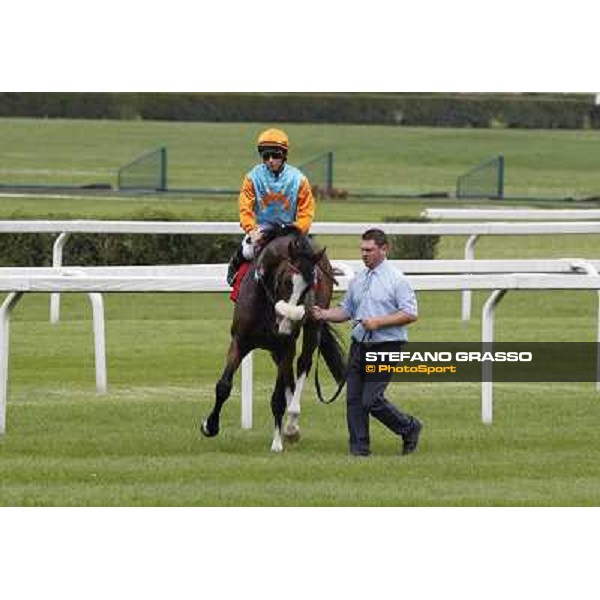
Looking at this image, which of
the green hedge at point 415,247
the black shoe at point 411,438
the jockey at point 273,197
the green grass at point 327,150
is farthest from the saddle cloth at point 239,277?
the green grass at point 327,150

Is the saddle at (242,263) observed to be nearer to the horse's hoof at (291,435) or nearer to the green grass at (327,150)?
the horse's hoof at (291,435)

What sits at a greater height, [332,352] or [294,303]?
[294,303]

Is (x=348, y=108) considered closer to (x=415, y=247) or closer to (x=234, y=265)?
(x=415, y=247)

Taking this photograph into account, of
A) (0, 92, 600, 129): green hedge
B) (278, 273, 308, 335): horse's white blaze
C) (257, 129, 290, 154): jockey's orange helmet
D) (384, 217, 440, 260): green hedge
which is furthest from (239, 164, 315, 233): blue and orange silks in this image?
(0, 92, 600, 129): green hedge

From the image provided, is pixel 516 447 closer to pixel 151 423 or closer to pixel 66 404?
pixel 151 423

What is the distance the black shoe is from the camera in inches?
398

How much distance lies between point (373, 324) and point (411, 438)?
26.3 inches

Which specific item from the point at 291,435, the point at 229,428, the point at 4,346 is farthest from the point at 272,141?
the point at 4,346

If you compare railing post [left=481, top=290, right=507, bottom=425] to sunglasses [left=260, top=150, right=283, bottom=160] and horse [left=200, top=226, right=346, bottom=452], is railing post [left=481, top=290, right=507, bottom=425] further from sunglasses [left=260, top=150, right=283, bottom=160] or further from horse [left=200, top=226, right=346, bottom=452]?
sunglasses [left=260, top=150, right=283, bottom=160]

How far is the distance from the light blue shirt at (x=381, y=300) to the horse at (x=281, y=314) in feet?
0.85

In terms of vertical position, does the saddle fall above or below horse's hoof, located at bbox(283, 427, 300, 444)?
above

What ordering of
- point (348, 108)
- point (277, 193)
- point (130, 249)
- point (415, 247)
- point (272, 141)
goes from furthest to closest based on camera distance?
point (348, 108)
point (415, 247)
point (130, 249)
point (277, 193)
point (272, 141)

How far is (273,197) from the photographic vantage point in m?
10.7

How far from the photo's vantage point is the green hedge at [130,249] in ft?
68.0
